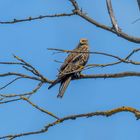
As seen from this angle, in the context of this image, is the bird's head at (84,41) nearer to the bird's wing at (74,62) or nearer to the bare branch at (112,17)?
the bird's wing at (74,62)

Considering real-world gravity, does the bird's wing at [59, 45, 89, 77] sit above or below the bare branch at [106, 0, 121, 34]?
below

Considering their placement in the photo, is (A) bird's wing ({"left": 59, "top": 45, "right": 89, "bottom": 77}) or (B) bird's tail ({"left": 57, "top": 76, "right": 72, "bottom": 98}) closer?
(B) bird's tail ({"left": 57, "top": 76, "right": 72, "bottom": 98})

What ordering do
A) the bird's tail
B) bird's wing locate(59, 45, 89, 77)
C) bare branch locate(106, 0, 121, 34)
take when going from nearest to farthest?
bare branch locate(106, 0, 121, 34), the bird's tail, bird's wing locate(59, 45, 89, 77)

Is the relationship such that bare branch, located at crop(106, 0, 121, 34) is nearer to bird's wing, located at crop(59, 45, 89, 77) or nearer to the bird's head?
bird's wing, located at crop(59, 45, 89, 77)

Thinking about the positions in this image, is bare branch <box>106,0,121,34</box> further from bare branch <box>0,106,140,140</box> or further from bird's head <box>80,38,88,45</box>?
bird's head <box>80,38,88,45</box>

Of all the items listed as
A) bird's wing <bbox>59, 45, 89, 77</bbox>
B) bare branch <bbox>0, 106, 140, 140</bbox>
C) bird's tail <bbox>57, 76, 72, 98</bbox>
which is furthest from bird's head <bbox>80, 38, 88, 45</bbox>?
bare branch <bbox>0, 106, 140, 140</bbox>

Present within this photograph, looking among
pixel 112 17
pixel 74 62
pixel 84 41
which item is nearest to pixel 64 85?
pixel 74 62

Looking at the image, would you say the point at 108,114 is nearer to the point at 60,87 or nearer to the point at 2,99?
the point at 2,99

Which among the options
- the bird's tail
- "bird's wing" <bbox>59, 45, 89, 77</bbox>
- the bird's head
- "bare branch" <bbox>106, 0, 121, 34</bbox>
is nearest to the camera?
"bare branch" <bbox>106, 0, 121, 34</bbox>

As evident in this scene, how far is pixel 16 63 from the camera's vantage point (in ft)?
19.7

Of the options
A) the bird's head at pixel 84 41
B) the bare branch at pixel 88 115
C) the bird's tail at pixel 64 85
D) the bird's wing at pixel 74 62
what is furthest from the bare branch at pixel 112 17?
the bird's head at pixel 84 41

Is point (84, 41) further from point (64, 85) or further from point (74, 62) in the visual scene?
point (64, 85)

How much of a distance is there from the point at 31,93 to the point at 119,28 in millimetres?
1418

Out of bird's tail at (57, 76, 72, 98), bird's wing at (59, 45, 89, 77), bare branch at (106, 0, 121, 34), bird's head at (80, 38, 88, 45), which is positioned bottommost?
bird's tail at (57, 76, 72, 98)
